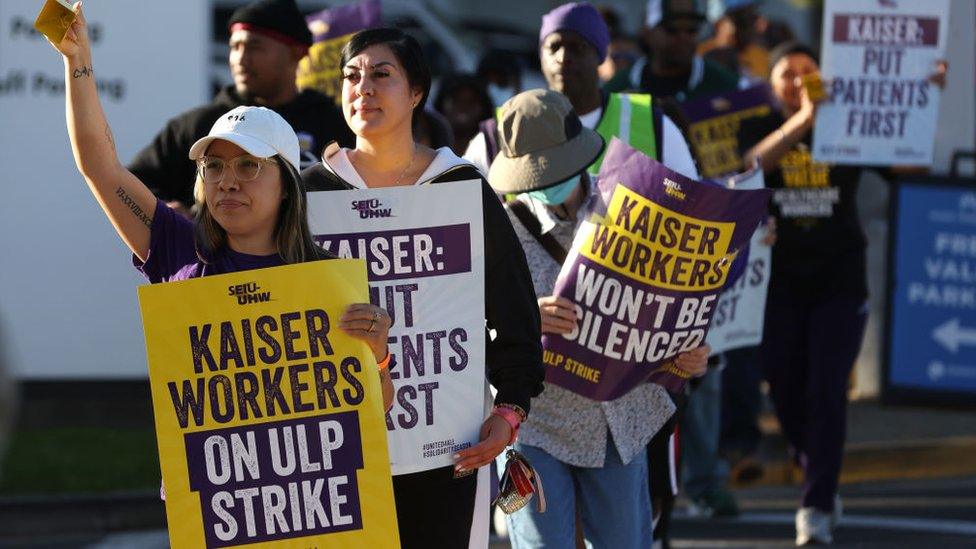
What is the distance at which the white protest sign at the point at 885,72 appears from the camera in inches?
332

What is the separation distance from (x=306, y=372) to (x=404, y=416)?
616 millimetres

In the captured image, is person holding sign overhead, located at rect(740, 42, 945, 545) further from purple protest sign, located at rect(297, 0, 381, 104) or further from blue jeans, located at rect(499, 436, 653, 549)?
blue jeans, located at rect(499, 436, 653, 549)

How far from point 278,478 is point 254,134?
0.73 m

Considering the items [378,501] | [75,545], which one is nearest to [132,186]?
[378,501]

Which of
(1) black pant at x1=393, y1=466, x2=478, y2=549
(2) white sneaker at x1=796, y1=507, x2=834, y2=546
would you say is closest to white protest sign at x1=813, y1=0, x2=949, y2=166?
(2) white sneaker at x1=796, y1=507, x2=834, y2=546

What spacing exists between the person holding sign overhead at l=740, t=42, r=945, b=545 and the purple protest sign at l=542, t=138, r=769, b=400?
10.1 feet

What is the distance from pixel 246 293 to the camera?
12.9ft

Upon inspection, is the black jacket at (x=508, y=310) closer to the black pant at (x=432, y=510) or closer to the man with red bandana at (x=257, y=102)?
the black pant at (x=432, y=510)

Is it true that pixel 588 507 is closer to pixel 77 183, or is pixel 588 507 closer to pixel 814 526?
pixel 814 526

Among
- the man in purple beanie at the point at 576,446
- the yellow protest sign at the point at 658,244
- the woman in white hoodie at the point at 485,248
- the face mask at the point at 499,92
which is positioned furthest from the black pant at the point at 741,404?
the woman in white hoodie at the point at 485,248

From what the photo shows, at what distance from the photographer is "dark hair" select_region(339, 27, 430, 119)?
4.72 m

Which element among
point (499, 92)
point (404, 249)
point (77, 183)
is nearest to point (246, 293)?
point (404, 249)

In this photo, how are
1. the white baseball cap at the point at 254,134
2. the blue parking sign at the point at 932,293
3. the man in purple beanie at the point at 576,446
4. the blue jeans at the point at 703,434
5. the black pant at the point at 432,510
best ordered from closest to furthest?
the white baseball cap at the point at 254,134
the black pant at the point at 432,510
the man in purple beanie at the point at 576,446
the blue jeans at the point at 703,434
the blue parking sign at the point at 932,293

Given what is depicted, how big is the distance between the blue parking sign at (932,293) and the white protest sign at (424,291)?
7.40m
